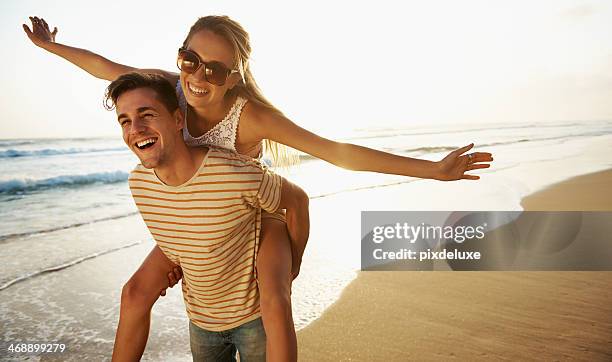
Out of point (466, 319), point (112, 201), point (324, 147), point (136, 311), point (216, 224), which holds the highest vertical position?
point (324, 147)

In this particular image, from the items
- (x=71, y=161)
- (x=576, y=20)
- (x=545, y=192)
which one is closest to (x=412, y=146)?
(x=576, y=20)

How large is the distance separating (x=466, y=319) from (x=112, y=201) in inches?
264

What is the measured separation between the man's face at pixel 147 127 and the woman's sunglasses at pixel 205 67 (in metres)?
0.32

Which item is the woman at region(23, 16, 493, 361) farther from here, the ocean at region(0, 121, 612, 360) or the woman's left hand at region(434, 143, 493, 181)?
the ocean at region(0, 121, 612, 360)

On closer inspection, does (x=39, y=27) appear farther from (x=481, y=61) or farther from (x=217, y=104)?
(x=481, y=61)

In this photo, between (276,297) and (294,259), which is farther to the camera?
(294,259)

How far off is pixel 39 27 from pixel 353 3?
43.8ft

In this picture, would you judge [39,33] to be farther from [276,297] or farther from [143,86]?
[276,297]

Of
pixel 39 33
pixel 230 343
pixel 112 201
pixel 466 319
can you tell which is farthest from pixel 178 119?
pixel 112 201

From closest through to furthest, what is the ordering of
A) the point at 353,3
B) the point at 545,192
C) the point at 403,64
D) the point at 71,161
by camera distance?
the point at 545,192
the point at 71,161
the point at 353,3
the point at 403,64

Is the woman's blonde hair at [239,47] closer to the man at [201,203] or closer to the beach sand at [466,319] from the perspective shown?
the man at [201,203]

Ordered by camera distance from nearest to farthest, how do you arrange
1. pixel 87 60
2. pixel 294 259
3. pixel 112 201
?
pixel 294 259 < pixel 87 60 < pixel 112 201

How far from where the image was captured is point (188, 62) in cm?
207

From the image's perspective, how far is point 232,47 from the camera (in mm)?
2158
